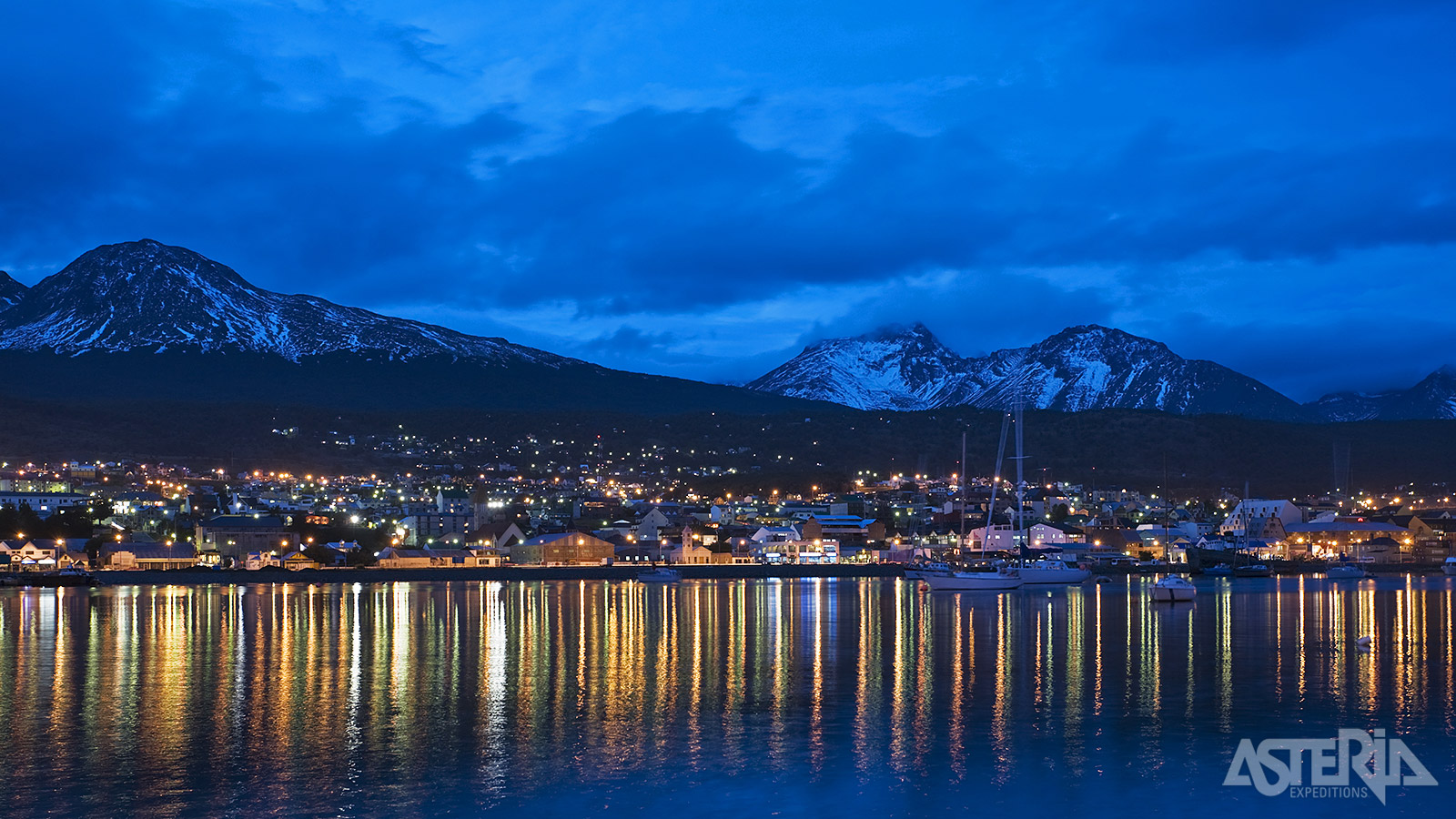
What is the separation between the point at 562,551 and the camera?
330 feet

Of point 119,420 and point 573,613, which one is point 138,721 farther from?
point 119,420

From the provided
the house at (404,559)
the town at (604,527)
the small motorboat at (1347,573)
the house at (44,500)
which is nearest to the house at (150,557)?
the town at (604,527)

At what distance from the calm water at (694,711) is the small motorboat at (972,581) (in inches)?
865

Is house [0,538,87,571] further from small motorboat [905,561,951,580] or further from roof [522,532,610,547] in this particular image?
small motorboat [905,561,951,580]

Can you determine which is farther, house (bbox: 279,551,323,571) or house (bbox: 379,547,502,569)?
house (bbox: 379,547,502,569)

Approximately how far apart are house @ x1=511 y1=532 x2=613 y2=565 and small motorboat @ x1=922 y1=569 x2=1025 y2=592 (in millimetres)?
37021

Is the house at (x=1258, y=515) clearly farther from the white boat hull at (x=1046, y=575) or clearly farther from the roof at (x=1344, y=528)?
the white boat hull at (x=1046, y=575)

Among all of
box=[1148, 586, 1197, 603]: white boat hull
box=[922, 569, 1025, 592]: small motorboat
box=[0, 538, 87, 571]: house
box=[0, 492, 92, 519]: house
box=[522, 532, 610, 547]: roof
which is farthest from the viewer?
box=[0, 492, 92, 519]: house

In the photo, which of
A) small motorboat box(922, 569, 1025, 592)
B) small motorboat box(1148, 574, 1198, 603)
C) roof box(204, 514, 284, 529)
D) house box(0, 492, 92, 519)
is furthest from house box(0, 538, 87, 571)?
small motorboat box(1148, 574, 1198, 603)

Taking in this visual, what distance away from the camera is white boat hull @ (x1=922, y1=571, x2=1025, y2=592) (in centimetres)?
6806

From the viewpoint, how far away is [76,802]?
1570cm

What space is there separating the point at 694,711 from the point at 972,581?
4706cm

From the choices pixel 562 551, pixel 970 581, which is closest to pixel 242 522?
pixel 562 551

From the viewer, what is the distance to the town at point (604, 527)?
316ft
